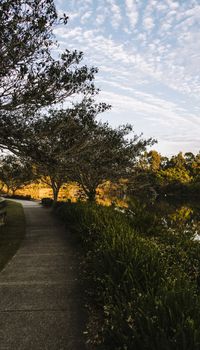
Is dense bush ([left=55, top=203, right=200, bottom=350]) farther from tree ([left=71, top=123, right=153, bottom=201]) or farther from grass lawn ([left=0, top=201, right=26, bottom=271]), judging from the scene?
tree ([left=71, top=123, right=153, bottom=201])

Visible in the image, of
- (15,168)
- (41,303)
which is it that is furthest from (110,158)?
(41,303)

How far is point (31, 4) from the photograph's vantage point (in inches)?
452

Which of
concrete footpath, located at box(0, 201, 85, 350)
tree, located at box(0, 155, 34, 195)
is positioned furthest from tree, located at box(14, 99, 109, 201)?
concrete footpath, located at box(0, 201, 85, 350)

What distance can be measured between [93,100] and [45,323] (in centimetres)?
1366

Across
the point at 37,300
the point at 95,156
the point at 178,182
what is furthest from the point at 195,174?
the point at 37,300

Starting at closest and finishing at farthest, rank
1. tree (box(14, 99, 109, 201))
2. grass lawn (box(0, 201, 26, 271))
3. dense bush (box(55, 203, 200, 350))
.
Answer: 1. dense bush (box(55, 203, 200, 350))
2. grass lawn (box(0, 201, 26, 271))
3. tree (box(14, 99, 109, 201))

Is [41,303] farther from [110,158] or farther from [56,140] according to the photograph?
[110,158]

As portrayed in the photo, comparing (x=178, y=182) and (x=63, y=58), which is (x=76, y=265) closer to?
(x=63, y=58)

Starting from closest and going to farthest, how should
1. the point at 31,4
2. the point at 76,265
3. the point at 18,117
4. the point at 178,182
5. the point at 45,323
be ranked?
the point at 45,323 < the point at 76,265 < the point at 31,4 < the point at 18,117 < the point at 178,182

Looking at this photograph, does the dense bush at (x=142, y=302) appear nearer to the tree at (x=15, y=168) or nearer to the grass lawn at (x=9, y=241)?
the grass lawn at (x=9, y=241)

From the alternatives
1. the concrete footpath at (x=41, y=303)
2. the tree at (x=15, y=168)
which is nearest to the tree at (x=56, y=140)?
the tree at (x=15, y=168)

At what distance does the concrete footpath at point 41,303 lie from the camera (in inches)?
191

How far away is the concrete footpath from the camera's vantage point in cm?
486

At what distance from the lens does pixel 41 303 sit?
6207 mm
